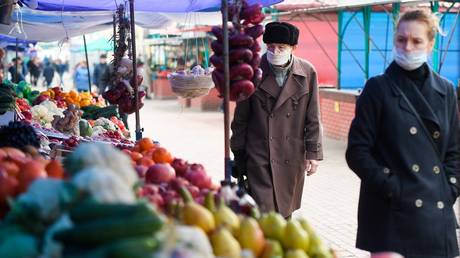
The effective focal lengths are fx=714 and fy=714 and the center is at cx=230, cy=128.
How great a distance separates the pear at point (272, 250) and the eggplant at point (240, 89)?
1.45 meters

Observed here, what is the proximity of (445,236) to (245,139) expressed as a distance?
1960 millimetres

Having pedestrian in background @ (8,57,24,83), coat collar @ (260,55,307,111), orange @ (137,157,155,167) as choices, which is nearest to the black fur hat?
coat collar @ (260,55,307,111)

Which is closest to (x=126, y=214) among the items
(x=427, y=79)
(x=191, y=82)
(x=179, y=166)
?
(x=179, y=166)

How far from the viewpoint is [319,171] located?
A: 37.8 ft

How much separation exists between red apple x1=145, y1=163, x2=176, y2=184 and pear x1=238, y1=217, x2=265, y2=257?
2.52ft

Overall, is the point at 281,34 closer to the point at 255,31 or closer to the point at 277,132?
the point at 277,132

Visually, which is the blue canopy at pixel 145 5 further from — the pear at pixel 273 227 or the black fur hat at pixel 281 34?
the pear at pixel 273 227

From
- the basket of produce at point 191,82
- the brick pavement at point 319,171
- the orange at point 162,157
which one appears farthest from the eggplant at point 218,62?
the brick pavement at point 319,171

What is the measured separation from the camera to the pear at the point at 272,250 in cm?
271

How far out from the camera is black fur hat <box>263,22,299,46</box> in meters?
5.03

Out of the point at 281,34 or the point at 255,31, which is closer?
the point at 255,31

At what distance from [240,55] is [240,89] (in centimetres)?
20

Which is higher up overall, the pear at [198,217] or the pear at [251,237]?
the pear at [198,217]

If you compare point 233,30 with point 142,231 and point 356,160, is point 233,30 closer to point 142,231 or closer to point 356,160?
point 356,160
